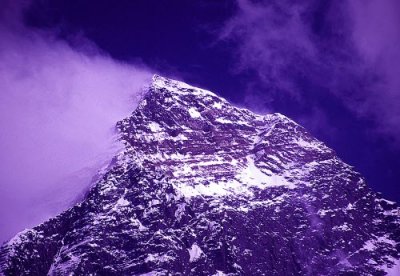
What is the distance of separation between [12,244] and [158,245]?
138 ft

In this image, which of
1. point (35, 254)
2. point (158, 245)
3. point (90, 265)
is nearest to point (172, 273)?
point (158, 245)

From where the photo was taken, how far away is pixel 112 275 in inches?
7500

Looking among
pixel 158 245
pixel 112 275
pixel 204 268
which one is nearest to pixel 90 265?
pixel 112 275

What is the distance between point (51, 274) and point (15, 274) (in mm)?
9913

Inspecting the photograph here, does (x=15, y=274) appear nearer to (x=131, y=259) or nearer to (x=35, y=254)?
(x=35, y=254)

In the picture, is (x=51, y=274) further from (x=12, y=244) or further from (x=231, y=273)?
(x=231, y=273)

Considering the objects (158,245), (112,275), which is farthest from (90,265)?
(158,245)

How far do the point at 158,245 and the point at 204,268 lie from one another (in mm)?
15092

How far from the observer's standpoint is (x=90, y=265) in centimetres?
19162

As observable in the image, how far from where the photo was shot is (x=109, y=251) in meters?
197

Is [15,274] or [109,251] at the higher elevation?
[109,251]

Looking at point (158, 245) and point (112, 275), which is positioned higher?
point (158, 245)

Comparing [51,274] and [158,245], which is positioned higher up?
[158,245]

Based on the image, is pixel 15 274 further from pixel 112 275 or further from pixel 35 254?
pixel 112 275
